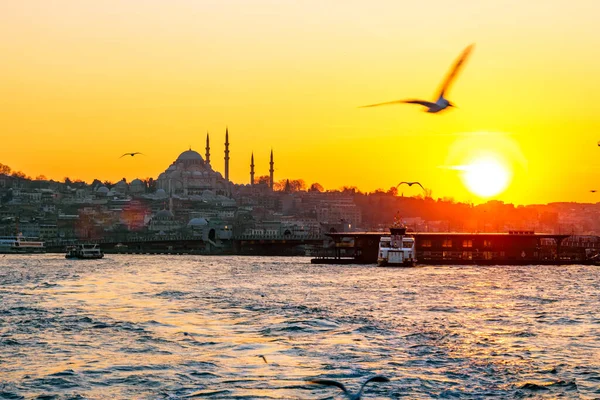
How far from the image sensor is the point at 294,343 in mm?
26875

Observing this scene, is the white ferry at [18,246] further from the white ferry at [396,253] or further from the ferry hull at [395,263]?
the ferry hull at [395,263]

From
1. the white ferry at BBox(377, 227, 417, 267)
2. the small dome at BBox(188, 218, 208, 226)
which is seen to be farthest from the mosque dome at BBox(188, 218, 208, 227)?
the white ferry at BBox(377, 227, 417, 267)

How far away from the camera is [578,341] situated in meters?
27.8

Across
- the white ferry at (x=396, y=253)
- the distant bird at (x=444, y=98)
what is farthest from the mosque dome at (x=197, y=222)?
the distant bird at (x=444, y=98)

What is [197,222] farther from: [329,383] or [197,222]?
[329,383]

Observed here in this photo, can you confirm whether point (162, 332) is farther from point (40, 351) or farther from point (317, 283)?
point (317, 283)

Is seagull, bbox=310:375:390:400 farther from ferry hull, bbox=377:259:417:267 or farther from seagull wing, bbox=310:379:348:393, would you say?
ferry hull, bbox=377:259:417:267

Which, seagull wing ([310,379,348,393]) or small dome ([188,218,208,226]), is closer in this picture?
seagull wing ([310,379,348,393])

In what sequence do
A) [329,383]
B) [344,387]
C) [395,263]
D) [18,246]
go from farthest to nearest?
[18,246] < [395,263] < [329,383] < [344,387]

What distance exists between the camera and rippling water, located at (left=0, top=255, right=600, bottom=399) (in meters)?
20.9

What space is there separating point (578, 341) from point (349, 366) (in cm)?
788

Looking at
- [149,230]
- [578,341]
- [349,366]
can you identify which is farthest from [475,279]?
[149,230]

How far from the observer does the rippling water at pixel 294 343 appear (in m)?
20.9

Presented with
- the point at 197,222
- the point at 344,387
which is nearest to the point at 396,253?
the point at 344,387
